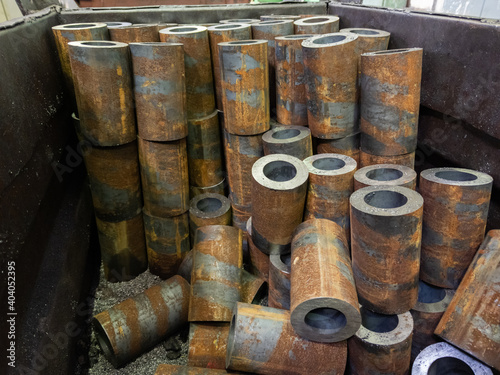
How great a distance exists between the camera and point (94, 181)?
3.35m

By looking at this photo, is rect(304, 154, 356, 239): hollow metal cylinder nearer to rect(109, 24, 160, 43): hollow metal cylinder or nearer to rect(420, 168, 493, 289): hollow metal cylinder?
rect(420, 168, 493, 289): hollow metal cylinder

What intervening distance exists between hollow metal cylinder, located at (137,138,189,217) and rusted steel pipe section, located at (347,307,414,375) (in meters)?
1.93

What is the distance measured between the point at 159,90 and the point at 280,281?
1.77m

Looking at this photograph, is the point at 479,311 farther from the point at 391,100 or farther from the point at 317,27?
the point at 317,27

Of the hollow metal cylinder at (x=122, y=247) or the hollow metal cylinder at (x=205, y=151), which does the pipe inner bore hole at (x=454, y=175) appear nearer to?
the hollow metal cylinder at (x=205, y=151)

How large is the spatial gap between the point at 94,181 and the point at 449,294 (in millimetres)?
2963

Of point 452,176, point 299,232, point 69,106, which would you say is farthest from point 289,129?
point 69,106

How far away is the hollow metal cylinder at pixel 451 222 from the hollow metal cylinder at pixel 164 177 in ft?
6.61

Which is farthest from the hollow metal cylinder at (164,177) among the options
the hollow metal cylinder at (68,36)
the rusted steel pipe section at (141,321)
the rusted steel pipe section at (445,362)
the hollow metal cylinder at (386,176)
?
the rusted steel pipe section at (445,362)

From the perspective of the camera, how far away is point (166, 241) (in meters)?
3.62

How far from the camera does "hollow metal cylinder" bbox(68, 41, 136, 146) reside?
2836 millimetres

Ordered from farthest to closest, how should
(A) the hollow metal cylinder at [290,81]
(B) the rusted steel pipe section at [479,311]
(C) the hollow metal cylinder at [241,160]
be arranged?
(C) the hollow metal cylinder at [241,160] → (A) the hollow metal cylinder at [290,81] → (B) the rusted steel pipe section at [479,311]

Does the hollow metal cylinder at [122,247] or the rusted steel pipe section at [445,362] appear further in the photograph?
the hollow metal cylinder at [122,247]

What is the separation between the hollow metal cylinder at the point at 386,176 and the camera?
2504 millimetres
